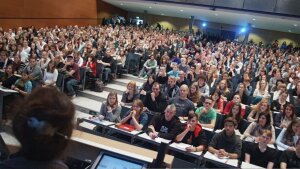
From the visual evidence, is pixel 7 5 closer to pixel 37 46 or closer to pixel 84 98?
pixel 37 46

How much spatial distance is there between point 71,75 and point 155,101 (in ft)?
8.32

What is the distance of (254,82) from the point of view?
872cm

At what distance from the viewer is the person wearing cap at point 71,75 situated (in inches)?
297

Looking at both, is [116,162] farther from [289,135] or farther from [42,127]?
[289,135]

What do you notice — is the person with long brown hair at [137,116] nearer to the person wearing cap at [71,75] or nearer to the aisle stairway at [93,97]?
the aisle stairway at [93,97]

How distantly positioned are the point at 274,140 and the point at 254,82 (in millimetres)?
4014

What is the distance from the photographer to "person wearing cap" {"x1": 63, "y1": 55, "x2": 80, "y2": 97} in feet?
24.7

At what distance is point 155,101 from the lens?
6.15m

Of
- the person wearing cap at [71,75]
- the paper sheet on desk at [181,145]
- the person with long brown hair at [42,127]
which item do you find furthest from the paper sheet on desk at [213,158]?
the person wearing cap at [71,75]

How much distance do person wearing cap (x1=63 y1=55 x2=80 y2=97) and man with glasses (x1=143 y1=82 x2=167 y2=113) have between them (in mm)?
2154

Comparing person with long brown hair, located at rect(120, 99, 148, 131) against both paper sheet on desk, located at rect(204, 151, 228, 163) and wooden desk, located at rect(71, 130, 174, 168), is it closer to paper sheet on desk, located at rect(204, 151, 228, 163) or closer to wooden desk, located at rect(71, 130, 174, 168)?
paper sheet on desk, located at rect(204, 151, 228, 163)

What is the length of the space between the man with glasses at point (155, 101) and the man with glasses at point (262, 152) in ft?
7.10

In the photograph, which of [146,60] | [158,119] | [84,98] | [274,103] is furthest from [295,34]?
[158,119]

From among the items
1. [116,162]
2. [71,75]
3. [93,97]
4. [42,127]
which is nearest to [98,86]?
[93,97]
